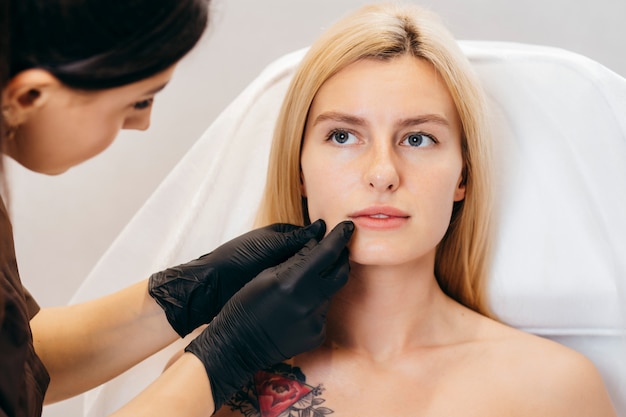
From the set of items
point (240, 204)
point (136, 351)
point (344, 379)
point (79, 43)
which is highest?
point (79, 43)

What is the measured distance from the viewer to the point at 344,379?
165cm

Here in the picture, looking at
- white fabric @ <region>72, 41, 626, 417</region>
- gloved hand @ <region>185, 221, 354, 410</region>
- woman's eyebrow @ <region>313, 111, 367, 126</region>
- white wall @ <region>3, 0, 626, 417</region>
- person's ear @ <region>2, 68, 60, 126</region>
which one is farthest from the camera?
white wall @ <region>3, 0, 626, 417</region>

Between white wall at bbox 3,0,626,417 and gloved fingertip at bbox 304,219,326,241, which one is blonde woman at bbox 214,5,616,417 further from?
white wall at bbox 3,0,626,417

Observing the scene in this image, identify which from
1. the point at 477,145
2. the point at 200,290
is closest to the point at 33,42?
the point at 200,290

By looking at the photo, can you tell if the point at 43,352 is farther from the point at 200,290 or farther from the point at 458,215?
the point at 458,215

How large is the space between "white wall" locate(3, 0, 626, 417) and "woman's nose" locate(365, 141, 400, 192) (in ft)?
2.62

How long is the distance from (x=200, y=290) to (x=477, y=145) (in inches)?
28.9

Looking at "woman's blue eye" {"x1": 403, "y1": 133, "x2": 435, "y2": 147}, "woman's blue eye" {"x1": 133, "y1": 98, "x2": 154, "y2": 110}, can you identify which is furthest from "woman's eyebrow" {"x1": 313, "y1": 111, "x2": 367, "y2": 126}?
A: "woman's blue eye" {"x1": 133, "y1": 98, "x2": 154, "y2": 110}

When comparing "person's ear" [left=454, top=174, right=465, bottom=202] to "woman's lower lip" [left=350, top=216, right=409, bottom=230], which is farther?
"person's ear" [left=454, top=174, right=465, bottom=202]

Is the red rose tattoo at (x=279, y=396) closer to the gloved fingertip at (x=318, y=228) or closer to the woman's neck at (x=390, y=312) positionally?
the woman's neck at (x=390, y=312)

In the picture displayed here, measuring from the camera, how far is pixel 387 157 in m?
1.52

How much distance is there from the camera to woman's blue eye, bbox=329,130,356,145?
1.61 metres

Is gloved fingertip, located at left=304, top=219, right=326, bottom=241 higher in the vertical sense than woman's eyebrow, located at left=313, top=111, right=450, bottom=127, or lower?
lower

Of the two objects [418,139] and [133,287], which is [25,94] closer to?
[133,287]
